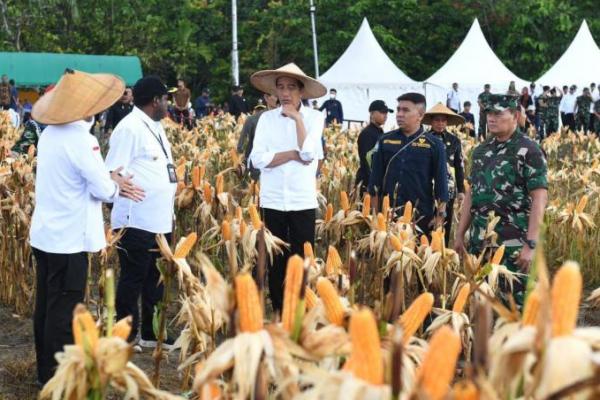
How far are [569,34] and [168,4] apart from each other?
17565 mm

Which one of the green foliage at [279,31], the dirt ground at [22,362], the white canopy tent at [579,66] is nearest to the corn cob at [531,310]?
the dirt ground at [22,362]

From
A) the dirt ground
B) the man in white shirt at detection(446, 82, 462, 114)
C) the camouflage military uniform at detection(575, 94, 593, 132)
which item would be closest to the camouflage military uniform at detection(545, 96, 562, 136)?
the camouflage military uniform at detection(575, 94, 593, 132)

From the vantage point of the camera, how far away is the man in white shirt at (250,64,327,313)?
20.9 feet

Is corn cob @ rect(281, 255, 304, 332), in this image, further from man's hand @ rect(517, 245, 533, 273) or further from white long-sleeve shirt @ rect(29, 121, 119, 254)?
man's hand @ rect(517, 245, 533, 273)

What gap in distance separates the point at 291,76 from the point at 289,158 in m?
0.53

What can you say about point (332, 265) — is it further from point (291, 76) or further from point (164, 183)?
point (291, 76)

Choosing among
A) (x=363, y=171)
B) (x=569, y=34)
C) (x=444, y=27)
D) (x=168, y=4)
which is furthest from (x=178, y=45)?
(x=363, y=171)

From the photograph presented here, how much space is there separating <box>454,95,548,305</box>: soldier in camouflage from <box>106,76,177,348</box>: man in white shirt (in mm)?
1762

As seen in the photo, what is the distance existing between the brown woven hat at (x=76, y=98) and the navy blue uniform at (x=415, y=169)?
2.27 meters

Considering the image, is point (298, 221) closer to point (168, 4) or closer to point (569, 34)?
point (569, 34)

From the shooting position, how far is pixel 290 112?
A: 20.9 ft

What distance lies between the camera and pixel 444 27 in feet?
135

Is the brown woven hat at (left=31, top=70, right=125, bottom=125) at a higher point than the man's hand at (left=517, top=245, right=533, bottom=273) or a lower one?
higher

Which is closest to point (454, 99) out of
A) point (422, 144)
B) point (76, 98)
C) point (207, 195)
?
point (207, 195)
